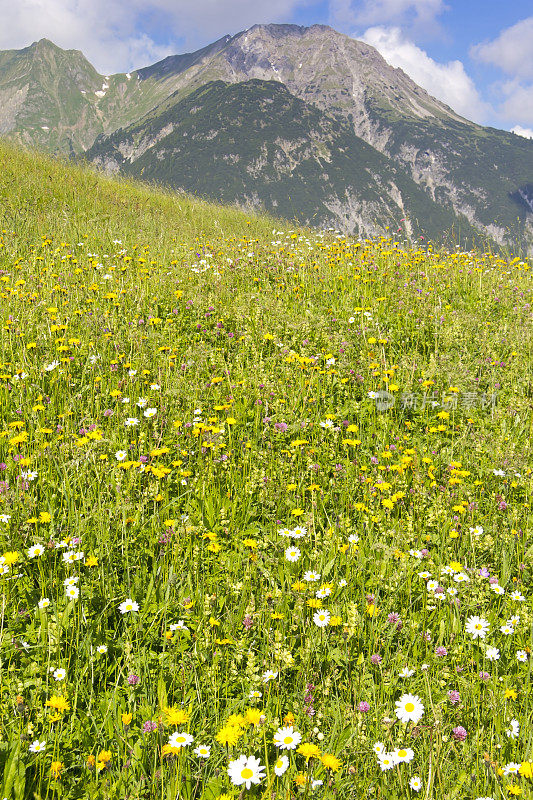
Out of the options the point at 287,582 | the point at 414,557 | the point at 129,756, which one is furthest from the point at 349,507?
the point at 129,756

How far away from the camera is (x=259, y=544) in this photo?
2.76 meters

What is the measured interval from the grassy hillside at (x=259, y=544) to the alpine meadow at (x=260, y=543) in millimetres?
17

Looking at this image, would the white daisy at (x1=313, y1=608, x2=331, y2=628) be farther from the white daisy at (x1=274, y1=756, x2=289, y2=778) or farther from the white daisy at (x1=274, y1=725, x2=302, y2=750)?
the white daisy at (x1=274, y1=756, x2=289, y2=778)

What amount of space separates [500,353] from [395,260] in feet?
9.58

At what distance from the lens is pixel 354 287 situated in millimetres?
6715

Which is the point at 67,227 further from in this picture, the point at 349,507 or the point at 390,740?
the point at 390,740

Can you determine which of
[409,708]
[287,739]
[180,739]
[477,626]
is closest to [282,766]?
[287,739]

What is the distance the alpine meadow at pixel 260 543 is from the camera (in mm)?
1689

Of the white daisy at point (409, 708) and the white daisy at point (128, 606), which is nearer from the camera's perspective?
the white daisy at point (409, 708)

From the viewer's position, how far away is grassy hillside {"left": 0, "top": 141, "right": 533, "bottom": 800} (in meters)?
1.69

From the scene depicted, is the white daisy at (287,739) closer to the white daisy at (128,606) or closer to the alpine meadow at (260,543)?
the alpine meadow at (260,543)

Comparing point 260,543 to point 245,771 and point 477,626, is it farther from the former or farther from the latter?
point 245,771

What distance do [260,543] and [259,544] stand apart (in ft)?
0.03

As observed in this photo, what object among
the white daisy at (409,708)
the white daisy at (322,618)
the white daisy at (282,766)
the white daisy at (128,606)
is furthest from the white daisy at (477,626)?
the white daisy at (128,606)
